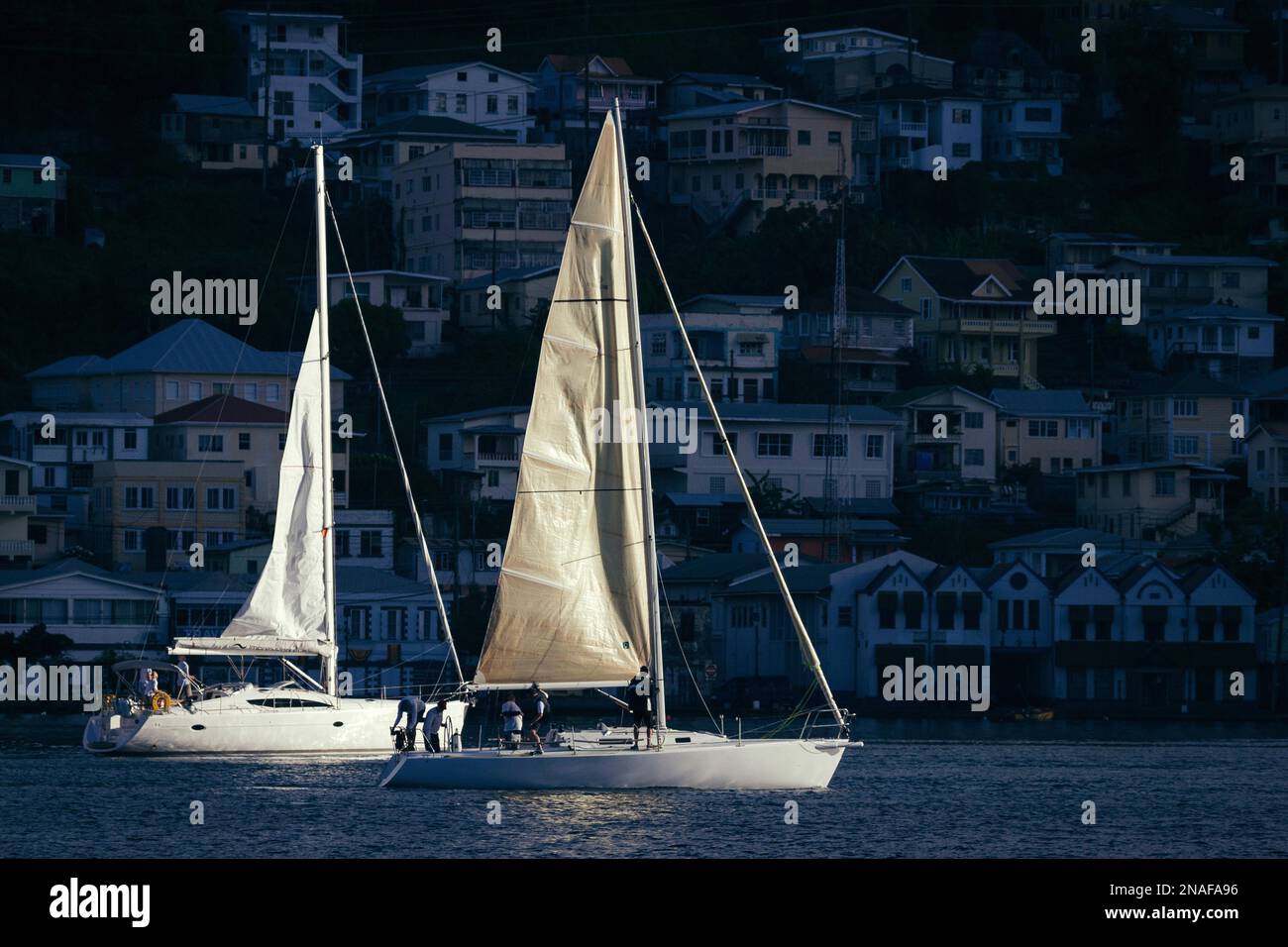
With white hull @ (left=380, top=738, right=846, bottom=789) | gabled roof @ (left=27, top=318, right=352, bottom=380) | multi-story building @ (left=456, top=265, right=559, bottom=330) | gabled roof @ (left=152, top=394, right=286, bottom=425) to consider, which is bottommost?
white hull @ (left=380, top=738, right=846, bottom=789)

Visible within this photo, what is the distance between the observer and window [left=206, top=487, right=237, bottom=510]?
340 ft

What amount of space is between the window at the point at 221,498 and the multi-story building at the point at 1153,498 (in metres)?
39.2

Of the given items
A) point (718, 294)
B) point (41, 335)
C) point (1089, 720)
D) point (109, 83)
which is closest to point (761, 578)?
point (1089, 720)

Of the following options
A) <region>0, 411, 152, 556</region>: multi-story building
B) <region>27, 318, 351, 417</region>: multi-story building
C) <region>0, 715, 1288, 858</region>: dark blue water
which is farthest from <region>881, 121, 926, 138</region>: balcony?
<region>0, 715, 1288, 858</region>: dark blue water

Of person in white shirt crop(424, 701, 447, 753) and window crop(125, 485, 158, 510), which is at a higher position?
window crop(125, 485, 158, 510)

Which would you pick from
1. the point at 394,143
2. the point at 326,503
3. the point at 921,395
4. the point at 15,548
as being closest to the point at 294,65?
the point at 394,143

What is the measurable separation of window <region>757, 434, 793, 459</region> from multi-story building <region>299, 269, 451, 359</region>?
21.5 meters

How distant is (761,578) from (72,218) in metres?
54.7

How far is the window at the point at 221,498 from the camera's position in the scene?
340ft

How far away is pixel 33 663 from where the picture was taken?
8725 cm

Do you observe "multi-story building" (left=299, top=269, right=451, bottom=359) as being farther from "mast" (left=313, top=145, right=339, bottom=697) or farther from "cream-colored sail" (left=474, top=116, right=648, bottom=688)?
"cream-colored sail" (left=474, top=116, right=648, bottom=688)

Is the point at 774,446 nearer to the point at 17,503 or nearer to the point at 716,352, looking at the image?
the point at 716,352

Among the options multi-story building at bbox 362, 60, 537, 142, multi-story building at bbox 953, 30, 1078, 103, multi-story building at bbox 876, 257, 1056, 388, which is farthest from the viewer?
multi-story building at bbox 953, 30, 1078, 103

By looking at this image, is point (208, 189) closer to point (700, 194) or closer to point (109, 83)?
point (109, 83)
